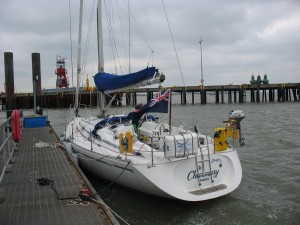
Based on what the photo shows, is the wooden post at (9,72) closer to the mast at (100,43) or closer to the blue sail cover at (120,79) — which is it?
the mast at (100,43)

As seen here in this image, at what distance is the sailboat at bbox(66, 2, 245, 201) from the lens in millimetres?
6480

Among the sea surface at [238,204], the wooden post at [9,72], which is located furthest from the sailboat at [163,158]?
the wooden post at [9,72]

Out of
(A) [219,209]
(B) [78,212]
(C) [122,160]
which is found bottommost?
(A) [219,209]

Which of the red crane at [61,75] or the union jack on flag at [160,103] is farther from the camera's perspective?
the red crane at [61,75]

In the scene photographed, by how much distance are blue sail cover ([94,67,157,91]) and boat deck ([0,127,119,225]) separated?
→ 2643mm

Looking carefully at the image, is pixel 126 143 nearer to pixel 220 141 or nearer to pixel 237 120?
pixel 220 141

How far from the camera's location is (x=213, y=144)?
7742mm

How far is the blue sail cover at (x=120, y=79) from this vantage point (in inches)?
345

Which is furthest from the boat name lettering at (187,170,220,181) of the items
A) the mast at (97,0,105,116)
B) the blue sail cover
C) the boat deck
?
the mast at (97,0,105,116)

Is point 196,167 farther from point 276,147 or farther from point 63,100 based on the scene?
point 63,100

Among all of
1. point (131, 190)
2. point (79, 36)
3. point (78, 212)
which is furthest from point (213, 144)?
point (79, 36)

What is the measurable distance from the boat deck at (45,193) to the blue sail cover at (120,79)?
264cm

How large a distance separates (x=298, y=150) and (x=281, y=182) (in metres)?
4.39

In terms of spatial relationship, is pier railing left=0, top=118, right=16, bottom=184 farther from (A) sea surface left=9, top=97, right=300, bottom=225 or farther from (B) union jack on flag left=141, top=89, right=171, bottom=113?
(B) union jack on flag left=141, top=89, right=171, bottom=113
